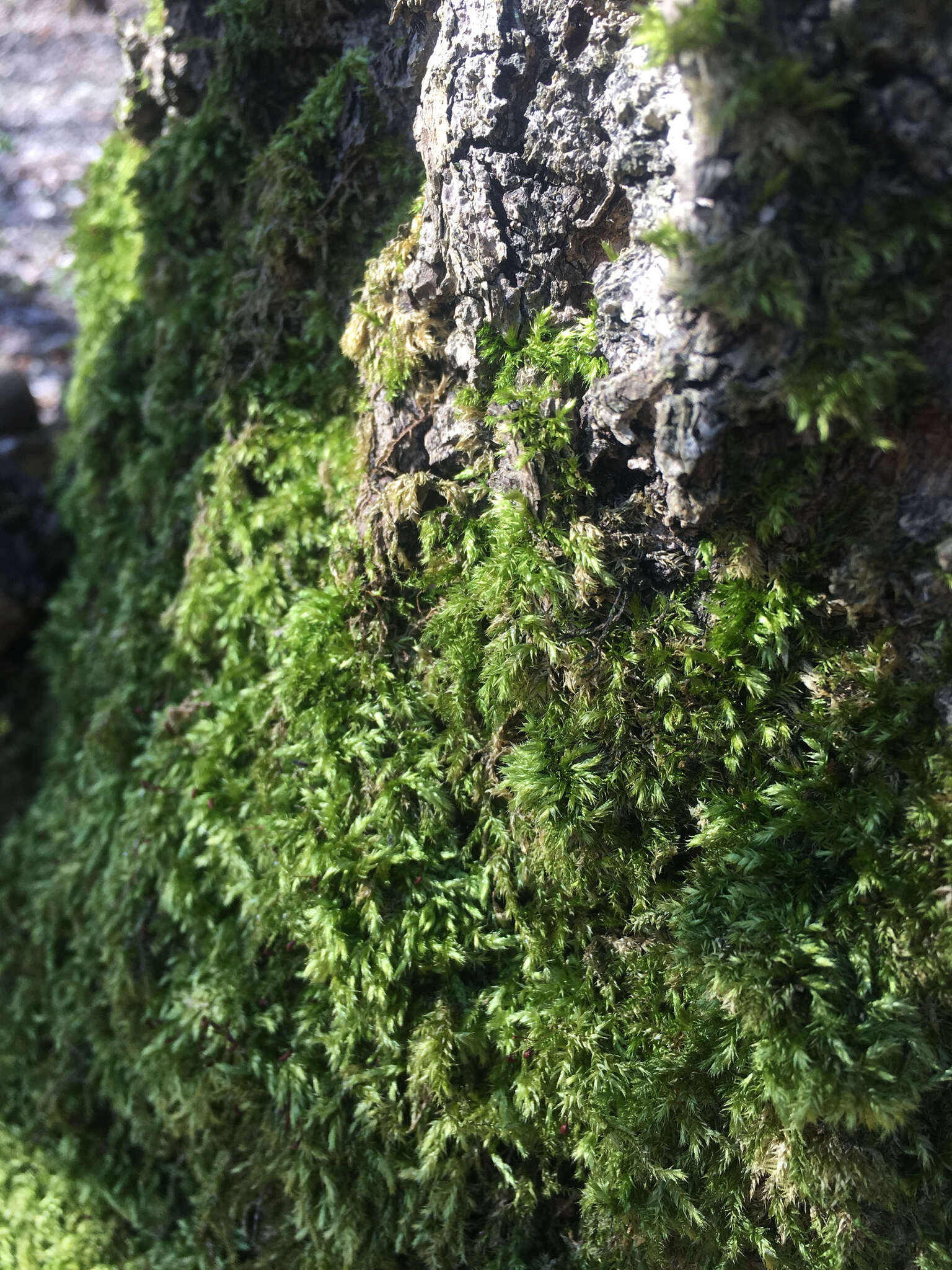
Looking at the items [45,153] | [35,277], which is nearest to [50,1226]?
[35,277]

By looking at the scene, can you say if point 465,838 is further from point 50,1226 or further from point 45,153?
A: point 45,153

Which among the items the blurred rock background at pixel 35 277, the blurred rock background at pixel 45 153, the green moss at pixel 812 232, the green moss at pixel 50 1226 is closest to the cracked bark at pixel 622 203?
the green moss at pixel 812 232

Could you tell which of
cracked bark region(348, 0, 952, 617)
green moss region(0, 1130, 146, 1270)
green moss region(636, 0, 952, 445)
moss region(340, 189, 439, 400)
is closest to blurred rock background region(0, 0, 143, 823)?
green moss region(0, 1130, 146, 1270)

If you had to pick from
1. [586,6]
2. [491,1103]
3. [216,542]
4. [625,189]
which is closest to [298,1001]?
[491,1103]

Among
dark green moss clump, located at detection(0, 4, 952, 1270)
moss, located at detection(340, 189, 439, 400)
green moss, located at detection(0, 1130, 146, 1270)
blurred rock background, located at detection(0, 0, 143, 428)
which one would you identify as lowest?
green moss, located at detection(0, 1130, 146, 1270)

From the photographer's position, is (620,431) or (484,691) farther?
(484,691)

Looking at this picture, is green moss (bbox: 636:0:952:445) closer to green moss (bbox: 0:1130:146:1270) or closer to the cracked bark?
the cracked bark

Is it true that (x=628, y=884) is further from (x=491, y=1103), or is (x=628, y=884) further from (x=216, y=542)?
(x=216, y=542)

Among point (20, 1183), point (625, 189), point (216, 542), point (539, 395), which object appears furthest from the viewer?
point (20, 1183)
